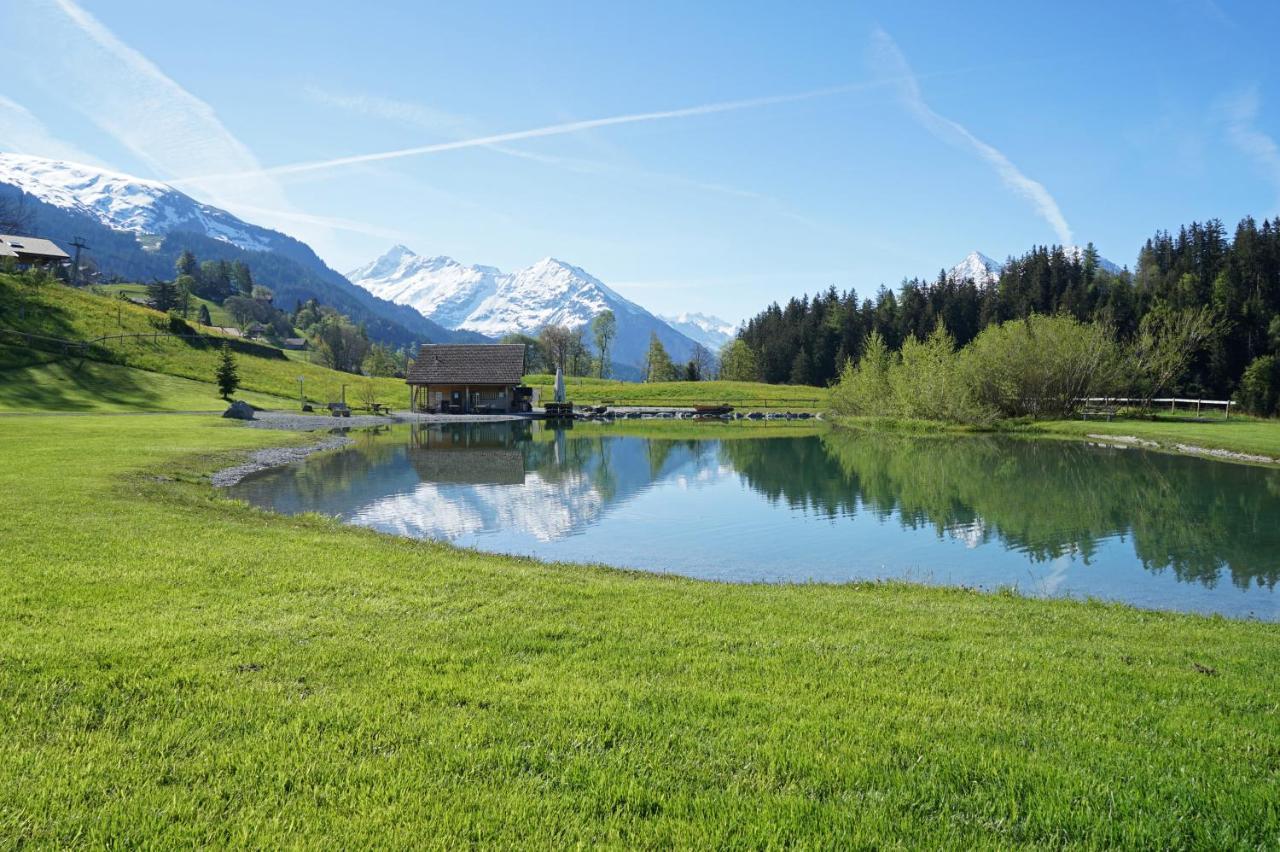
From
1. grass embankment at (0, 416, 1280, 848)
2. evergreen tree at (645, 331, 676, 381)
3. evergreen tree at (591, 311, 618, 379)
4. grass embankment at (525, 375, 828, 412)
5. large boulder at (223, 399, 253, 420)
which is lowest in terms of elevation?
grass embankment at (0, 416, 1280, 848)

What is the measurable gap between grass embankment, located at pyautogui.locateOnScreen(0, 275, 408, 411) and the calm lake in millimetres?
33683

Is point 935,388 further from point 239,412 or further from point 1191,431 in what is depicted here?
point 239,412

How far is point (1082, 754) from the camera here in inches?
208

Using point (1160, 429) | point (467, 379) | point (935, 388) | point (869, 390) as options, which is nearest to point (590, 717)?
point (1160, 429)

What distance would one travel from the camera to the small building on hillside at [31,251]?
10781 cm

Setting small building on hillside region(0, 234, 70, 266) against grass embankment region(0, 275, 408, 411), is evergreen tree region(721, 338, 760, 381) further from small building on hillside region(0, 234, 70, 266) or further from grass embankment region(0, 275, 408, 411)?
small building on hillside region(0, 234, 70, 266)

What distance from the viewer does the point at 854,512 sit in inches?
901

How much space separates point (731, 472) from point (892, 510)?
1168 centimetres

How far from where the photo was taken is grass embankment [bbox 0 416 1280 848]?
430 cm

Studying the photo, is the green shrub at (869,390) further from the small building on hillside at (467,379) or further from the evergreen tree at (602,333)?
the evergreen tree at (602,333)

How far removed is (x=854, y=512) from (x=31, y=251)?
449 feet

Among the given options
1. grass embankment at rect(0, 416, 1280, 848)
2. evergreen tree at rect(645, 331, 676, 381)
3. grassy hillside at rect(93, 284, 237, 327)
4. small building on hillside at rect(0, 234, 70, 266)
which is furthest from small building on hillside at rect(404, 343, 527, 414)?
grassy hillside at rect(93, 284, 237, 327)

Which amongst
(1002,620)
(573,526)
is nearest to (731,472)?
(573,526)

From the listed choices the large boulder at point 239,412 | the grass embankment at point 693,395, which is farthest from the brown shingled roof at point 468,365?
the large boulder at point 239,412
